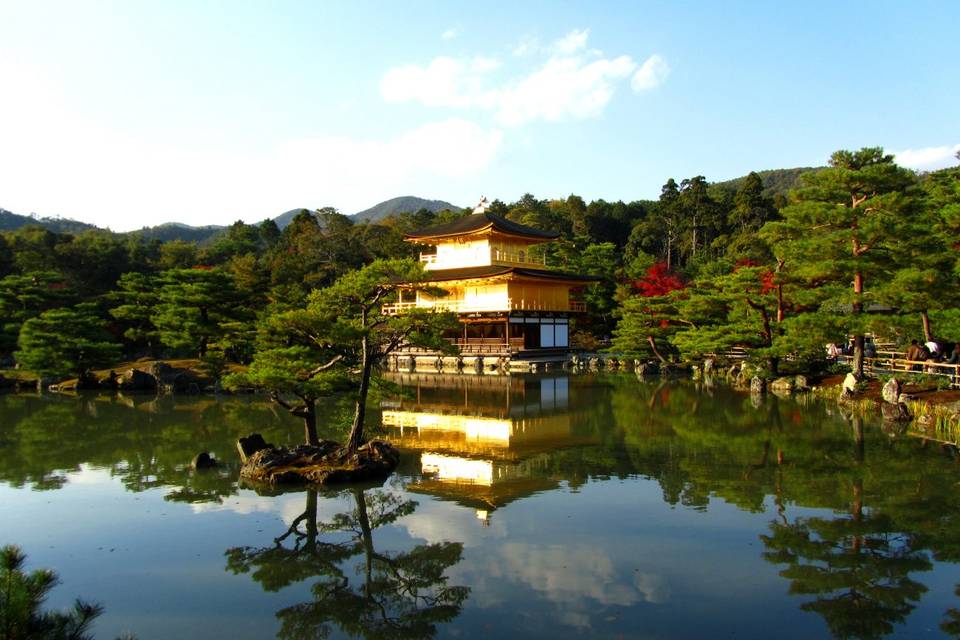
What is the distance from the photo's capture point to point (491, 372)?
27.4 metres

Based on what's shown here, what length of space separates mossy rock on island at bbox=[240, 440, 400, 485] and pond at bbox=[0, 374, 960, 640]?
1.22 ft

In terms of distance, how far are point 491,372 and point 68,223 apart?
8787 cm

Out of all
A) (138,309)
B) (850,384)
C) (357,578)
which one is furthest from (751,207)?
(357,578)

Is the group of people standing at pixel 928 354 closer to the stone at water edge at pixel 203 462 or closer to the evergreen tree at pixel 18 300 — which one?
the stone at water edge at pixel 203 462

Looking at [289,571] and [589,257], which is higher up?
[589,257]

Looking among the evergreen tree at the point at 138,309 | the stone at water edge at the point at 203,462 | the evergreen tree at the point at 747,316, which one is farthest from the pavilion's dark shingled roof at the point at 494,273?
the stone at water edge at the point at 203,462

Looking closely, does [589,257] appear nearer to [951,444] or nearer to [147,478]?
[951,444]

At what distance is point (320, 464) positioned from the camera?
373 inches

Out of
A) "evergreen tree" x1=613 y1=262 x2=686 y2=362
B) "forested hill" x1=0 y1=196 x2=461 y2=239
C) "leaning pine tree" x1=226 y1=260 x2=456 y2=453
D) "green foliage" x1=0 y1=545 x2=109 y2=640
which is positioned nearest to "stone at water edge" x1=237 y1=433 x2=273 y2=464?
"leaning pine tree" x1=226 y1=260 x2=456 y2=453

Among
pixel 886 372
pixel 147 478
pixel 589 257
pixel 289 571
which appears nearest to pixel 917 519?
pixel 289 571

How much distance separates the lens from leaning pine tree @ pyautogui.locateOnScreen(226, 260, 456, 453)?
31.0 ft

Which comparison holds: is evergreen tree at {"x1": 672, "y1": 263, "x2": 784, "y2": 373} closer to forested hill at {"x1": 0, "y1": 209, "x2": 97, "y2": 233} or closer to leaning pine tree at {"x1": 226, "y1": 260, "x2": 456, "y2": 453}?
leaning pine tree at {"x1": 226, "y1": 260, "x2": 456, "y2": 453}

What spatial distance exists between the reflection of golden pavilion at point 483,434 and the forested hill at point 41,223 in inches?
2635

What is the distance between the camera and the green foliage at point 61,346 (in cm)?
2094
